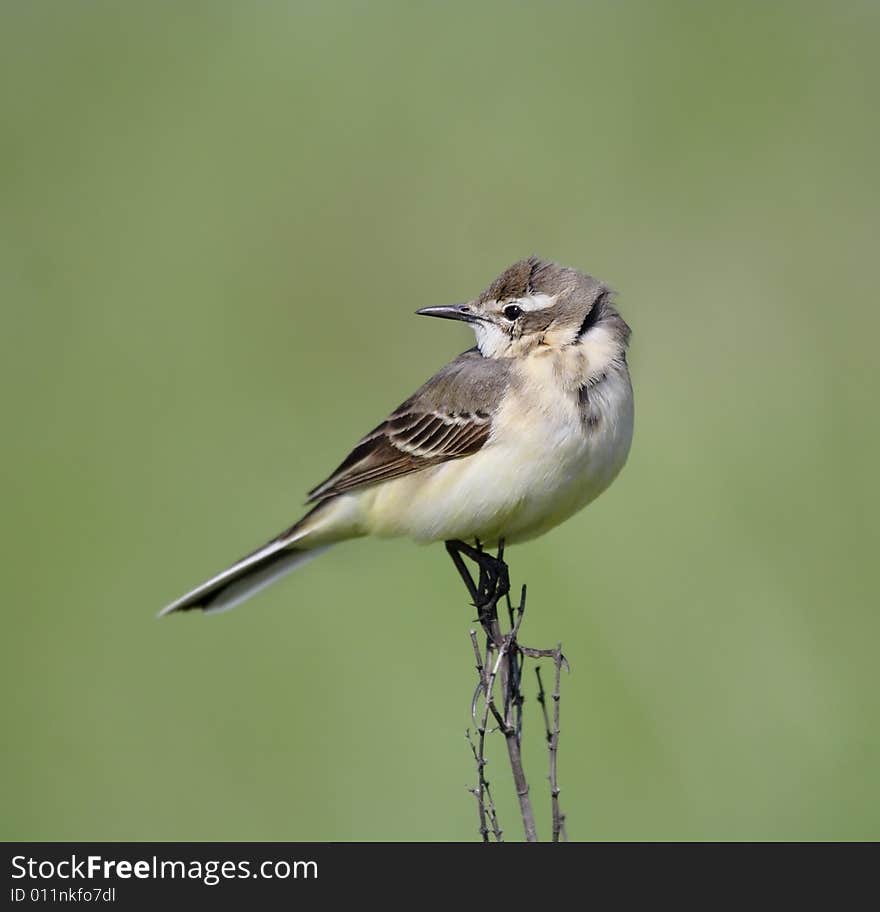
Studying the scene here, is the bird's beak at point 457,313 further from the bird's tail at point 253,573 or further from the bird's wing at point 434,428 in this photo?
the bird's tail at point 253,573

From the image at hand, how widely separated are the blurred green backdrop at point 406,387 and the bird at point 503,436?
200 centimetres

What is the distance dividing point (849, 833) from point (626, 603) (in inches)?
86.4

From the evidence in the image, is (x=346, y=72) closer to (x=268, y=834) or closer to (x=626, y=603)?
(x=626, y=603)

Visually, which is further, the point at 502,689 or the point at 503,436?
the point at 503,436

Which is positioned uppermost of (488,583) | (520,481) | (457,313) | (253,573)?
(457,313)

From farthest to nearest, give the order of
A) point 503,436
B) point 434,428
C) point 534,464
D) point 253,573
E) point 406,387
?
point 406,387, point 253,573, point 434,428, point 503,436, point 534,464

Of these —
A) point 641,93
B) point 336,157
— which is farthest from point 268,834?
point 641,93

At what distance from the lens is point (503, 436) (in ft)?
20.0

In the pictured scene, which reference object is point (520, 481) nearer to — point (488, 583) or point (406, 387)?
point (488, 583)

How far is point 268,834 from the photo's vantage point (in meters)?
8.40

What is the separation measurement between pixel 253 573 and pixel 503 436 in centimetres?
163

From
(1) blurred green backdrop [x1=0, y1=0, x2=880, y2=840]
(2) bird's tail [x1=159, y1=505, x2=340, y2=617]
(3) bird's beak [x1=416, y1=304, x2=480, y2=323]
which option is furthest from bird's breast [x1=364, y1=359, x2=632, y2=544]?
(1) blurred green backdrop [x1=0, y1=0, x2=880, y2=840]

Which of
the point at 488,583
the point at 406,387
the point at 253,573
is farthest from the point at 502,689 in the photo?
the point at 406,387

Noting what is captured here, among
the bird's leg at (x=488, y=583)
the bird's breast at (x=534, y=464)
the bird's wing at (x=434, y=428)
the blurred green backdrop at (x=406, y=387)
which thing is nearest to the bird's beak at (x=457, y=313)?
the bird's wing at (x=434, y=428)
